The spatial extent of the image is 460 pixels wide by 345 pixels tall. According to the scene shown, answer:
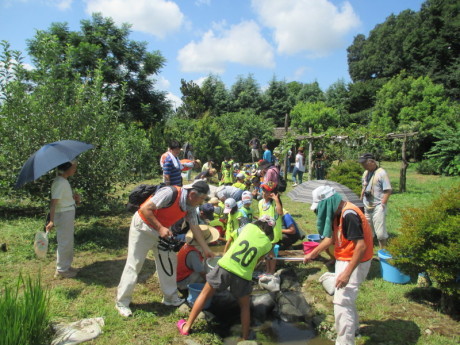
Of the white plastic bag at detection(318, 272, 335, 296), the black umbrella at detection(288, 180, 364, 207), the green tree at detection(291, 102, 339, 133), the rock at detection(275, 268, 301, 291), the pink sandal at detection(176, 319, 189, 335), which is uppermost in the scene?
the green tree at detection(291, 102, 339, 133)

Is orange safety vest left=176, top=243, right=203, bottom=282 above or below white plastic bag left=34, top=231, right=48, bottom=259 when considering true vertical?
below

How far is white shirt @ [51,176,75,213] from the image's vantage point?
16.1ft

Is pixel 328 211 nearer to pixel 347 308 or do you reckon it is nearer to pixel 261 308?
pixel 347 308

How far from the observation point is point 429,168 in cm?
2047

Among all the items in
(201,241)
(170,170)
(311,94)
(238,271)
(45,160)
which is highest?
(311,94)

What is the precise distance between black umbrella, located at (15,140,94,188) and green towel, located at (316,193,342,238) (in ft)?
11.5

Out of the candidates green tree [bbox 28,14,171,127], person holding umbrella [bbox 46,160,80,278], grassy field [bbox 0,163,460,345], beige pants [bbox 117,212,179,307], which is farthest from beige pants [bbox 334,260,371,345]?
green tree [bbox 28,14,171,127]

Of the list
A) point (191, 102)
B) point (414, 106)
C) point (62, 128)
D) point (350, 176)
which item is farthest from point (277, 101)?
point (62, 128)

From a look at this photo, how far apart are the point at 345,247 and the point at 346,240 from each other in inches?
3.0

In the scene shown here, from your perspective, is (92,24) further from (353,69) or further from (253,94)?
(353,69)

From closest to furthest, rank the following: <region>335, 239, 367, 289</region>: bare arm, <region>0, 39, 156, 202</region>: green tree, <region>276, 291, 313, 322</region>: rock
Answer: <region>335, 239, 367, 289</region>: bare arm
<region>276, 291, 313, 322</region>: rock
<region>0, 39, 156, 202</region>: green tree

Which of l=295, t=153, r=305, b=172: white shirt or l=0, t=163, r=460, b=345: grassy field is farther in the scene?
l=295, t=153, r=305, b=172: white shirt

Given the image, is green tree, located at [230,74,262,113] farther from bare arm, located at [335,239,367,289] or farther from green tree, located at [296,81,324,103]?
bare arm, located at [335,239,367,289]

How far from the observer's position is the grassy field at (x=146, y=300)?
392cm
